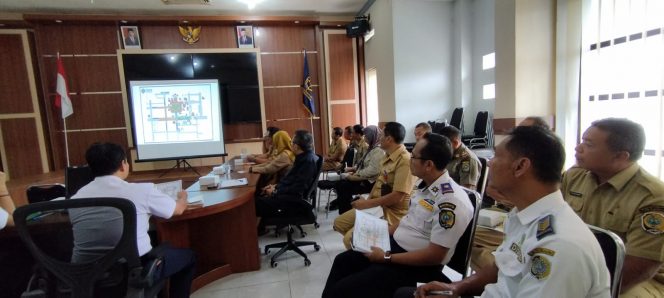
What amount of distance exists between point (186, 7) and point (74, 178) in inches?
190

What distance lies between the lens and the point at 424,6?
18.1 ft

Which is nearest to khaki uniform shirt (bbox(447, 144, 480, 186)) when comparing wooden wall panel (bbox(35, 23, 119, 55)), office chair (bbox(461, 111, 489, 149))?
office chair (bbox(461, 111, 489, 149))

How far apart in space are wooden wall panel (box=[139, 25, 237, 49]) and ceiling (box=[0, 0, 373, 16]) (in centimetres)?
29

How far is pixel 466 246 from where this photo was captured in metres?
1.42

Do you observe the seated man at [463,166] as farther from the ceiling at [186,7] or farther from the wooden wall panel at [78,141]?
the wooden wall panel at [78,141]

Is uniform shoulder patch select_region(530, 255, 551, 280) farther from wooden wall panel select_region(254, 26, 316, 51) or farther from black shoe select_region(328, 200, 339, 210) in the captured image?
wooden wall panel select_region(254, 26, 316, 51)

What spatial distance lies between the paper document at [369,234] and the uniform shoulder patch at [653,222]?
39.2 inches

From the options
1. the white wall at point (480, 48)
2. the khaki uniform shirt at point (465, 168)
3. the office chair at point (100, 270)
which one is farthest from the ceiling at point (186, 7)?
the office chair at point (100, 270)

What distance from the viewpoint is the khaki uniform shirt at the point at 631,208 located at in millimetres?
1068

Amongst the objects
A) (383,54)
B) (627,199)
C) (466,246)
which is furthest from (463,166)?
(383,54)

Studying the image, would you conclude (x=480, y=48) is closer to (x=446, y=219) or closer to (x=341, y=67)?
(x=341, y=67)

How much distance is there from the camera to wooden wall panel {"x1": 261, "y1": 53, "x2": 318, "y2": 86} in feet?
22.4

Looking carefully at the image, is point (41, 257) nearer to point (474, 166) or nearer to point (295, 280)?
point (295, 280)

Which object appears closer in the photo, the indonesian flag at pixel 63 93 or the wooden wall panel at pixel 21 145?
the indonesian flag at pixel 63 93
